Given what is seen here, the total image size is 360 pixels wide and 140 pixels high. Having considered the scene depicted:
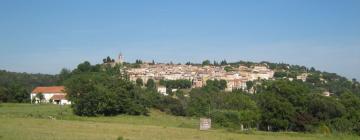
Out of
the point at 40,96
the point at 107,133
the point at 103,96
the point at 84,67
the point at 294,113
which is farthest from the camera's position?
the point at 40,96

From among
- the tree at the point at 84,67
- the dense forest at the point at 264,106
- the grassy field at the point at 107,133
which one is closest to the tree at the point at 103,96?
the dense forest at the point at 264,106

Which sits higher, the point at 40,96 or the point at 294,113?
the point at 294,113

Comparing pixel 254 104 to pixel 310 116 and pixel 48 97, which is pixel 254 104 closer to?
pixel 310 116

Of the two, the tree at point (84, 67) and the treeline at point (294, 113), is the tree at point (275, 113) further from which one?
the tree at point (84, 67)

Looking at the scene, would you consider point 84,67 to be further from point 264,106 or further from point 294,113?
point 294,113

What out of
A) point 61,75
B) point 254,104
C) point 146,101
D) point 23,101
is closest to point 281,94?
point 254,104

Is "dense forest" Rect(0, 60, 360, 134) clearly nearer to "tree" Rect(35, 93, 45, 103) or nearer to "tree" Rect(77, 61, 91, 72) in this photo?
"tree" Rect(77, 61, 91, 72)

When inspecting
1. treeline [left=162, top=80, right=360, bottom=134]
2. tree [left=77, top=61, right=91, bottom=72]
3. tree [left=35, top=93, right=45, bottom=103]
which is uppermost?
tree [left=77, top=61, right=91, bottom=72]

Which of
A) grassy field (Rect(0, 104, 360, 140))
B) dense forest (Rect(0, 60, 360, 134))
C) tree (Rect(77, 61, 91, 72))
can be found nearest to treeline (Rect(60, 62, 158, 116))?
dense forest (Rect(0, 60, 360, 134))

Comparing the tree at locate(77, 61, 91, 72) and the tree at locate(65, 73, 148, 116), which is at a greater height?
the tree at locate(77, 61, 91, 72)

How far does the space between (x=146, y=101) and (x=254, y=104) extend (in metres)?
20.4

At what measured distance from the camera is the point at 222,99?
107250mm

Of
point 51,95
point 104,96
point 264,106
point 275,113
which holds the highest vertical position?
point 104,96

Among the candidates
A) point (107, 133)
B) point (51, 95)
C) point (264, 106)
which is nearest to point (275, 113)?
point (264, 106)
